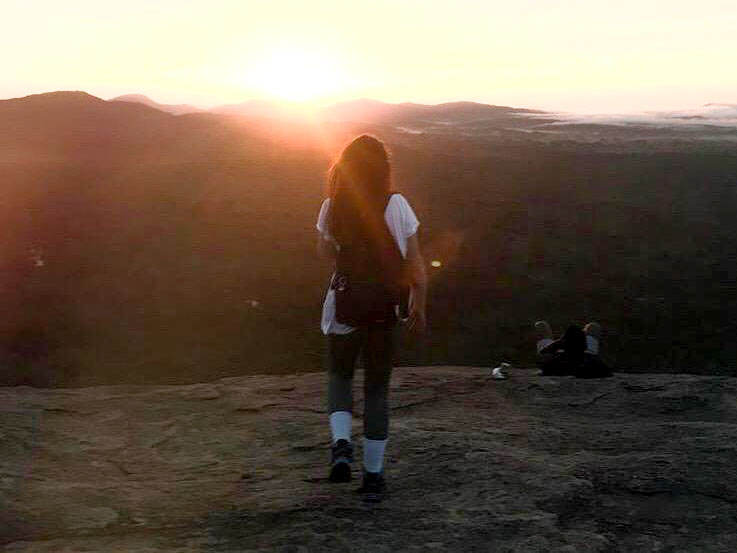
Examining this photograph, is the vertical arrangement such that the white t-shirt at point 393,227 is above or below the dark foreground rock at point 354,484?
above

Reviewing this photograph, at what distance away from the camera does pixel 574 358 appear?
761 cm

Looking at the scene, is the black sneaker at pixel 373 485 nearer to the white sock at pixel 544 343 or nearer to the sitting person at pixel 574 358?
the sitting person at pixel 574 358

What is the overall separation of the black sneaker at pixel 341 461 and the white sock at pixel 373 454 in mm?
157

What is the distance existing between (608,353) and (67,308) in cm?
803

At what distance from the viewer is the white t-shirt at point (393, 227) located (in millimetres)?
3967

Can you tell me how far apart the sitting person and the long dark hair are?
12.8 feet

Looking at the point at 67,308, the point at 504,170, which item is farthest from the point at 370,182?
the point at 504,170

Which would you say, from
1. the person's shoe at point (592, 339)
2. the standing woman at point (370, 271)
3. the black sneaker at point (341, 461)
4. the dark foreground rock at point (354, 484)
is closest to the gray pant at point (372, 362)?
the standing woman at point (370, 271)

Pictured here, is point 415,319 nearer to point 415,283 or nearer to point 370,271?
point 415,283

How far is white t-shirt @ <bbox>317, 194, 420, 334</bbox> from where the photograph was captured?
3967 millimetres

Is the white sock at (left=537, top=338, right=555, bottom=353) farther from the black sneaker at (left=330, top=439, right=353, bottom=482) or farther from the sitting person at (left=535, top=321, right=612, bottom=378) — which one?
the black sneaker at (left=330, top=439, right=353, bottom=482)

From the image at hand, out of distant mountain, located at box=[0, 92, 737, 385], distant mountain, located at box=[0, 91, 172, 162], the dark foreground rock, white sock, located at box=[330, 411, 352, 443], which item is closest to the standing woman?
white sock, located at box=[330, 411, 352, 443]

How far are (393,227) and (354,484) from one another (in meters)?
1.24

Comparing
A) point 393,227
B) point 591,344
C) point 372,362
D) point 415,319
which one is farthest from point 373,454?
point 591,344
